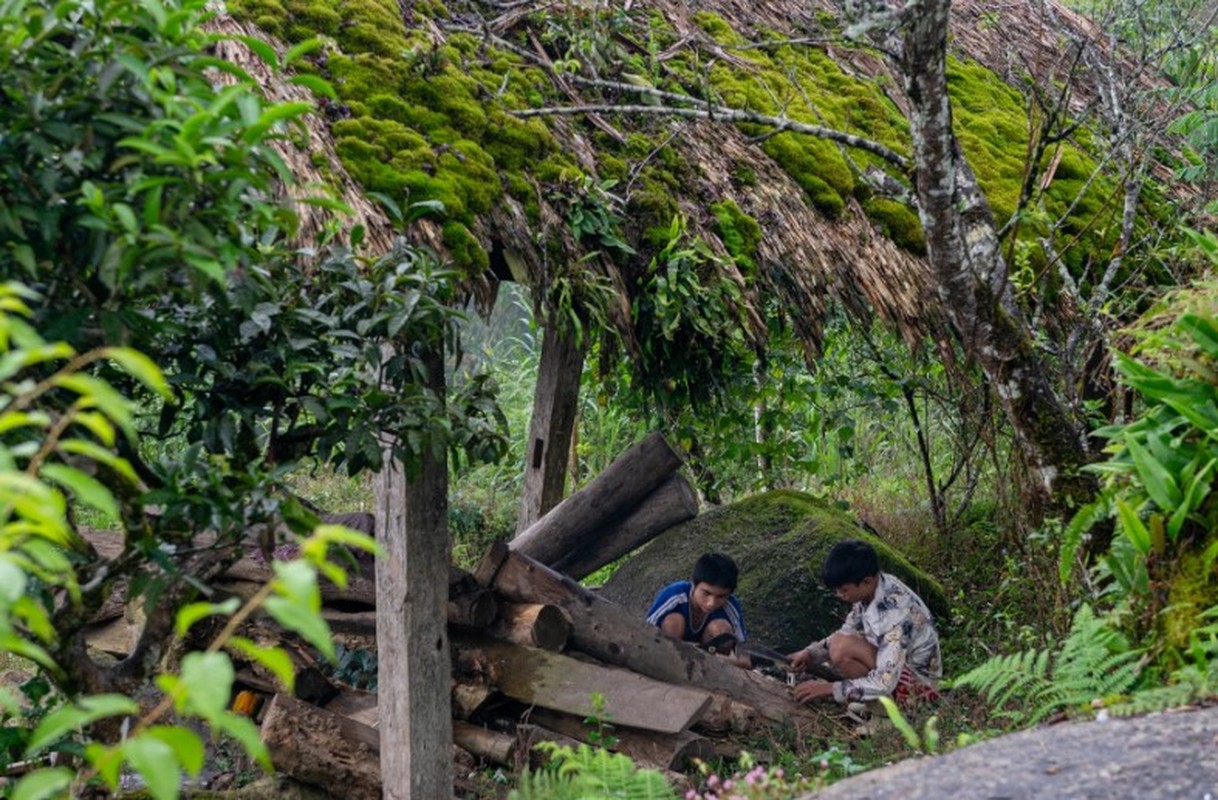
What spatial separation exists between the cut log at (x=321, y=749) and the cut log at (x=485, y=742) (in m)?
0.44

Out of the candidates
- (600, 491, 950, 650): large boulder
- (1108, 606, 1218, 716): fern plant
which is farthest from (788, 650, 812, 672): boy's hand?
(1108, 606, 1218, 716): fern plant

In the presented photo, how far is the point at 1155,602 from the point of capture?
3723mm

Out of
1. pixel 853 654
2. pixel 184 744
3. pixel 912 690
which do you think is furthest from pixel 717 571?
pixel 184 744

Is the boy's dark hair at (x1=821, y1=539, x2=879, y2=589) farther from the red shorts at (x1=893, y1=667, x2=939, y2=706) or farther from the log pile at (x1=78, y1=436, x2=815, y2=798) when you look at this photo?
the log pile at (x1=78, y1=436, x2=815, y2=798)

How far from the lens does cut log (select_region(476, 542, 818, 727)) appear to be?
234 inches

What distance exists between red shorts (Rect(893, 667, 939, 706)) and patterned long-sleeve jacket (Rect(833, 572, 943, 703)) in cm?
3

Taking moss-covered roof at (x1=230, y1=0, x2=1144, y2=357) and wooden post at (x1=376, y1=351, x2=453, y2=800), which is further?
moss-covered roof at (x1=230, y1=0, x2=1144, y2=357)

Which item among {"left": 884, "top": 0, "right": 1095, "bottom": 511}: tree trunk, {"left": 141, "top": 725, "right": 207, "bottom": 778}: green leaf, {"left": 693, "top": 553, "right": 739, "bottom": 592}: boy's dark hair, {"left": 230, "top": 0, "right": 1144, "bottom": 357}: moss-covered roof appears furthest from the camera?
{"left": 693, "top": 553, "right": 739, "bottom": 592}: boy's dark hair

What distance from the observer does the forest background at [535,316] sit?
266cm

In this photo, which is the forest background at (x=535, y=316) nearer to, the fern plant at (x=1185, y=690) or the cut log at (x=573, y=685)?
the fern plant at (x=1185, y=690)

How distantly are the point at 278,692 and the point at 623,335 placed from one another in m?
2.19

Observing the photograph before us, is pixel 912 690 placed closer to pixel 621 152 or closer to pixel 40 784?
pixel 621 152

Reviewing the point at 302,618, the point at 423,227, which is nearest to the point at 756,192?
the point at 423,227

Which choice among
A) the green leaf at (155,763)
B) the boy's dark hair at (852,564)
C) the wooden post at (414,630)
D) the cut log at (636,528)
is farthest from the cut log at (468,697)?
the green leaf at (155,763)
